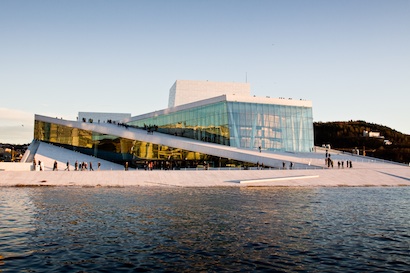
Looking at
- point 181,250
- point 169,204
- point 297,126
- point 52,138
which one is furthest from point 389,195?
point 52,138

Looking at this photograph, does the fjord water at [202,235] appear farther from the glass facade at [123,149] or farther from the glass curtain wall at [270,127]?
the glass curtain wall at [270,127]

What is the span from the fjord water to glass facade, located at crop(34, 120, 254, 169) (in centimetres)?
2271

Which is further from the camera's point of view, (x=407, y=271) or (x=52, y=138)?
(x=52, y=138)

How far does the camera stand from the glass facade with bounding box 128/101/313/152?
1971 inches

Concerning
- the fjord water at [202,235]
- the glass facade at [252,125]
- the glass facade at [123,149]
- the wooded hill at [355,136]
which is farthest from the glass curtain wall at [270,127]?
the wooded hill at [355,136]

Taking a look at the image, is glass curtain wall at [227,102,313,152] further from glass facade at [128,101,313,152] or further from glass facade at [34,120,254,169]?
glass facade at [34,120,254,169]

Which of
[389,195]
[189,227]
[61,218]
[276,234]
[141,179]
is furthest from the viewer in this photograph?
[141,179]

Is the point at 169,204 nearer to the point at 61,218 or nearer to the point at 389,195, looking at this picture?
the point at 61,218

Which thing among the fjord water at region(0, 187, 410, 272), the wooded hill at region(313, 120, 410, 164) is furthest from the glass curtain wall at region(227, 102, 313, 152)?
the wooded hill at region(313, 120, 410, 164)

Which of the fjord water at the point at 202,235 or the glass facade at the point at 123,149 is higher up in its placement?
the glass facade at the point at 123,149

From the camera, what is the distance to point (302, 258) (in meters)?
10.7

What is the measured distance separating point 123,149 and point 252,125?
15944mm

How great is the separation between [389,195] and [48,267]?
22174 mm

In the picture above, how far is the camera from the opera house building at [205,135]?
4691 cm
